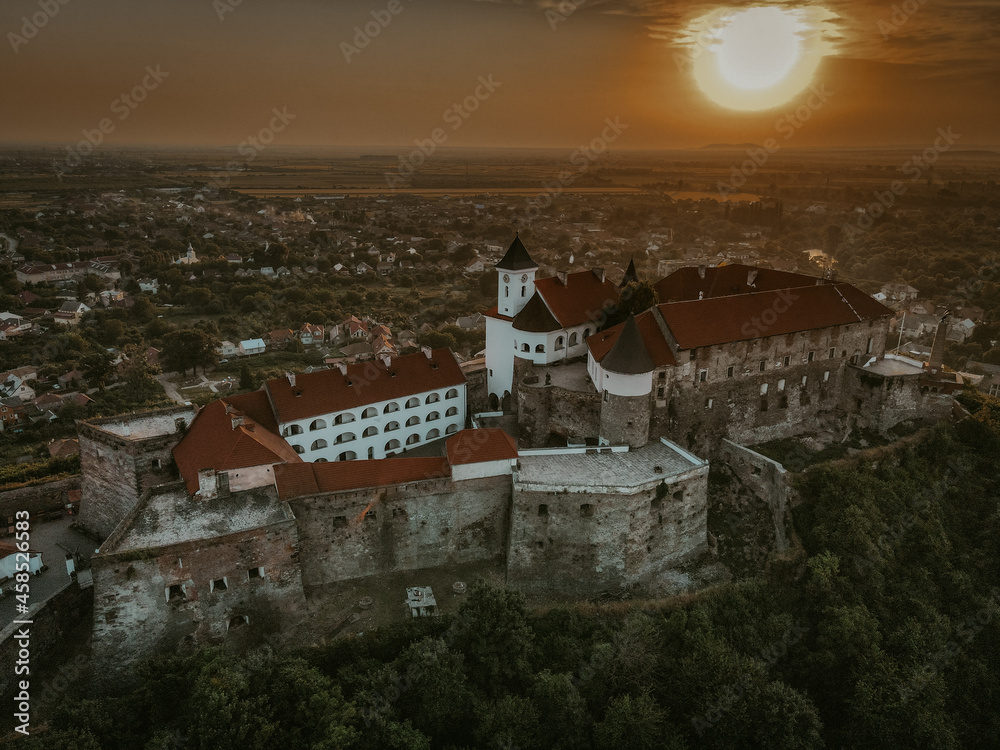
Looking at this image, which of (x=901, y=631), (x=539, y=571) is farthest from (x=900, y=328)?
(x=539, y=571)

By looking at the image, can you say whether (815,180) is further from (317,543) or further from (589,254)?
(317,543)

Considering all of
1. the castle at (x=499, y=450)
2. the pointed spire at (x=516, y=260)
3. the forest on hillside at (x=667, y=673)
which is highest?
the pointed spire at (x=516, y=260)

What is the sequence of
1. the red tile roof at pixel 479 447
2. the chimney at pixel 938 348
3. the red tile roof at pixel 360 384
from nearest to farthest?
the red tile roof at pixel 479 447 < the red tile roof at pixel 360 384 < the chimney at pixel 938 348

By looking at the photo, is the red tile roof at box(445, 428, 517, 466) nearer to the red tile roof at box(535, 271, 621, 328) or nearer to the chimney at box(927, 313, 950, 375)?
the red tile roof at box(535, 271, 621, 328)

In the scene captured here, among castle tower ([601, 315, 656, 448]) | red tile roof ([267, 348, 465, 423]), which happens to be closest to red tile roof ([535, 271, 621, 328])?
castle tower ([601, 315, 656, 448])

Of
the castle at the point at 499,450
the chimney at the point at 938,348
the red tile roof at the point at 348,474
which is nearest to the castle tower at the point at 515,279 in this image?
the castle at the point at 499,450

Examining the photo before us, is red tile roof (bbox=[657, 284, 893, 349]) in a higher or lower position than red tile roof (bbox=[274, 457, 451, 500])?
higher

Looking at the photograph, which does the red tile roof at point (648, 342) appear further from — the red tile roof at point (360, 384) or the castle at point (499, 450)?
the red tile roof at point (360, 384)
